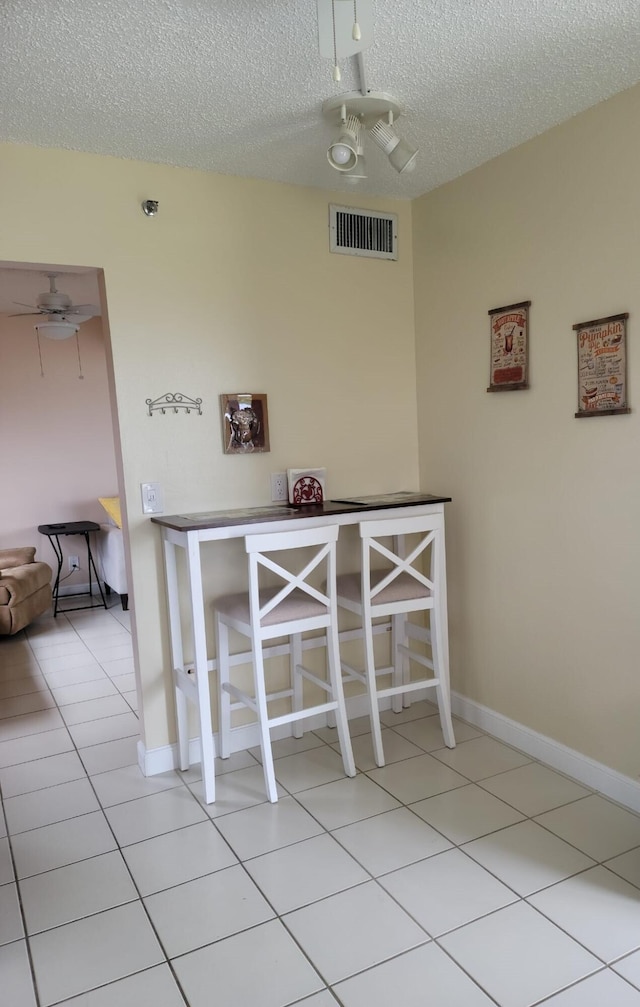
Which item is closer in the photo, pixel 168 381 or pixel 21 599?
pixel 168 381

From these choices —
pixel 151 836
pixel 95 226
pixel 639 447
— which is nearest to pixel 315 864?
pixel 151 836

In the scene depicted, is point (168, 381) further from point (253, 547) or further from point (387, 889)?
point (387, 889)

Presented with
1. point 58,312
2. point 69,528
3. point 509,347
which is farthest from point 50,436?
point 509,347

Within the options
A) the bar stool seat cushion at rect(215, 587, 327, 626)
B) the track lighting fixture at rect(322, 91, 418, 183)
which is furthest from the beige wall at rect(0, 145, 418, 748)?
the track lighting fixture at rect(322, 91, 418, 183)

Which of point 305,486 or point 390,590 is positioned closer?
point 390,590

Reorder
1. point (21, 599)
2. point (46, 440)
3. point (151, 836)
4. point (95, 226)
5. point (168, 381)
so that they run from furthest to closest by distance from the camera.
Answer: point (46, 440) < point (21, 599) < point (168, 381) < point (95, 226) < point (151, 836)

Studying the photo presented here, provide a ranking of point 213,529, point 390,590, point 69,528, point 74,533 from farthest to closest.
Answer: point 69,528
point 74,533
point 390,590
point 213,529

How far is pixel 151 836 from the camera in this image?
7.22 ft

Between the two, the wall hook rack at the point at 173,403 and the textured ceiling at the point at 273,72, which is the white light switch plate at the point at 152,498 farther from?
the textured ceiling at the point at 273,72

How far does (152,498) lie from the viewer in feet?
8.42

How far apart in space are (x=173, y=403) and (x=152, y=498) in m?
0.38

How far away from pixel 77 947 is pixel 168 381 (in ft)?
6.08

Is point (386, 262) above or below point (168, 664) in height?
above

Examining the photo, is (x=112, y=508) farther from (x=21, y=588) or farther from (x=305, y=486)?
(x=305, y=486)
